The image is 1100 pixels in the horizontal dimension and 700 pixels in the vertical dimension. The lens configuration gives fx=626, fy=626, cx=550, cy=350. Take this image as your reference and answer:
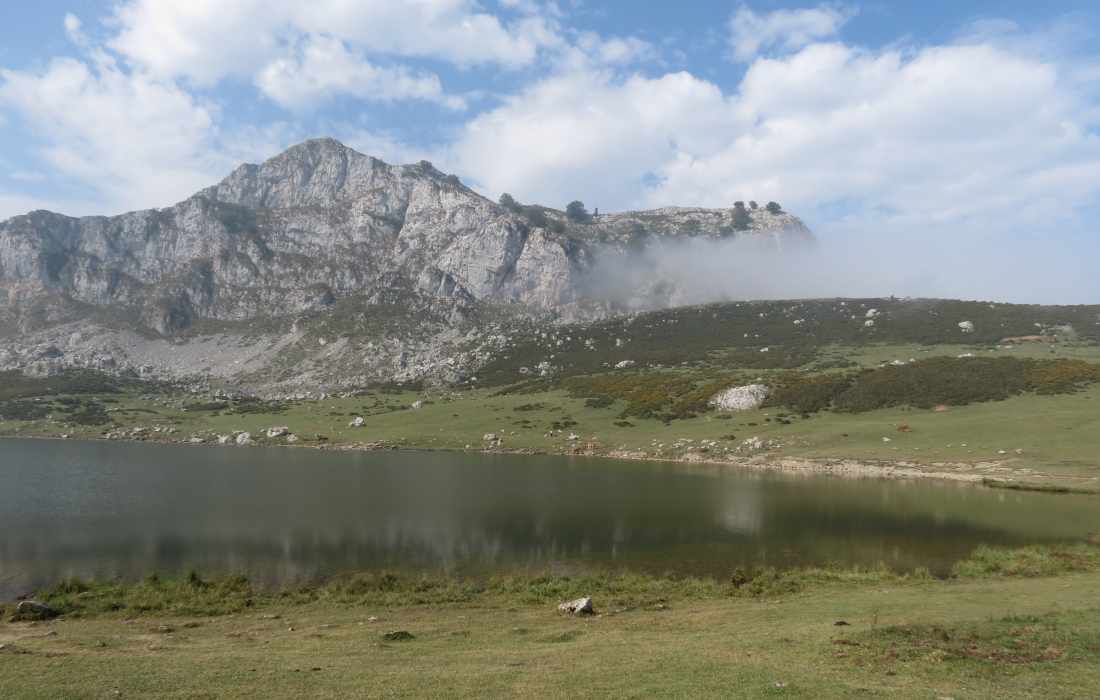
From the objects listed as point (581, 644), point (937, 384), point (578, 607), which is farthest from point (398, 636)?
point (937, 384)

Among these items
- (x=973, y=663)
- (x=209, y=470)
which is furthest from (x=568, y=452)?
(x=973, y=663)

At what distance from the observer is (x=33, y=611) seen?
25.7m

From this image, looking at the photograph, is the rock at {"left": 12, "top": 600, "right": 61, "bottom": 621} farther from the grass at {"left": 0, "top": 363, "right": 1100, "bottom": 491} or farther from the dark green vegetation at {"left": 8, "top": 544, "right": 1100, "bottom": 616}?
the grass at {"left": 0, "top": 363, "right": 1100, "bottom": 491}

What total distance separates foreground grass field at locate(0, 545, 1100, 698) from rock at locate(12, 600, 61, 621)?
1.05 meters

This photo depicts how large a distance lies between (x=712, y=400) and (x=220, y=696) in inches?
5266

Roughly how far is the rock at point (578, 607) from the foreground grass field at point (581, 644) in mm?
722

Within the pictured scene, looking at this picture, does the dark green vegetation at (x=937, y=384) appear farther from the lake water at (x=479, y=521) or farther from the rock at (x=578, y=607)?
the rock at (x=578, y=607)

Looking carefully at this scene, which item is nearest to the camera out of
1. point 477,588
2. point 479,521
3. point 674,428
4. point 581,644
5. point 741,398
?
point 581,644

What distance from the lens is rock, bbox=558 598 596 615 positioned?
26188mm

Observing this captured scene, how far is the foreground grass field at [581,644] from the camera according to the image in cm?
1530

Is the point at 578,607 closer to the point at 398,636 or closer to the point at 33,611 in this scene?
the point at 398,636

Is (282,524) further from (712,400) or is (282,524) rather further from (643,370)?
(643,370)

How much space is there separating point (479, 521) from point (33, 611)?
31340 millimetres

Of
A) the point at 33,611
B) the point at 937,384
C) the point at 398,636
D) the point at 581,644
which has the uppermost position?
the point at 937,384
